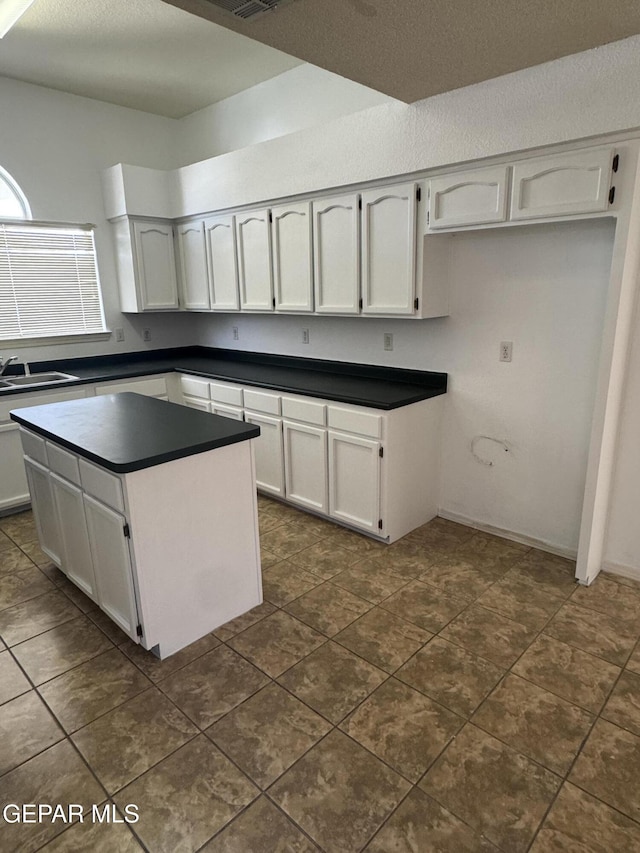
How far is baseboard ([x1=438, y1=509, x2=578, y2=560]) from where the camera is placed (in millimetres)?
2955

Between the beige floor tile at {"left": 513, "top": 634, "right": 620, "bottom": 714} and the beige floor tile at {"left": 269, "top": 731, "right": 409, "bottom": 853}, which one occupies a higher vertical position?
the beige floor tile at {"left": 513, "top": 634, "right": 620, "bottom": 714}

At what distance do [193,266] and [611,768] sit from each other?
167 inches

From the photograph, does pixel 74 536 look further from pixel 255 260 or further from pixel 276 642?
pixel 255 260

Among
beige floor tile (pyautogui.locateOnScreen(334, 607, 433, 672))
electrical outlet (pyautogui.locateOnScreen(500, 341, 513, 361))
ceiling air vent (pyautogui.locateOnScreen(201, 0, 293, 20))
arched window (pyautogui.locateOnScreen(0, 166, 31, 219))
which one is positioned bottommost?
beige floor tile (pyautogui.locateOnScreen(334, 607, 433, 672))

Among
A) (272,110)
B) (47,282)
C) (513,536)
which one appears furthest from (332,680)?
(272,110)

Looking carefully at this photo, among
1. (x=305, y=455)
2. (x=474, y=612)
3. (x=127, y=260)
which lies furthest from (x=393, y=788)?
(x=127, y=260)

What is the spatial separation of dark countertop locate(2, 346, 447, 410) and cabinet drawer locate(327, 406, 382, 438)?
0.21 feet

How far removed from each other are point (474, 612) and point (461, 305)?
170 cm

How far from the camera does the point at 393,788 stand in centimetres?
162

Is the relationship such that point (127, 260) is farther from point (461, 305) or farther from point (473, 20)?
point (473, 20)

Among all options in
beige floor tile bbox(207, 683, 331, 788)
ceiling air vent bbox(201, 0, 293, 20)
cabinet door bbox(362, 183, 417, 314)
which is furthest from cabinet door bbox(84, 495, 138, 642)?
cabinet door bbox(362, 183, 417, 314)

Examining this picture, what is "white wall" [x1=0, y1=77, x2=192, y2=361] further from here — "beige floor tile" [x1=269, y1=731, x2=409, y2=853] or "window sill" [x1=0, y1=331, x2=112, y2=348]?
"beige floor tile" [x1=269, y1=731, x2=409, y2=853]

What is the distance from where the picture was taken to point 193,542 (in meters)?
2.22

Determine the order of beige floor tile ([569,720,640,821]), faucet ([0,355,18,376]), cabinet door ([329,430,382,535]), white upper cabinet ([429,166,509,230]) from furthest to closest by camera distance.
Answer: faucet ([0,355,18,376]) < cabinet door ([329,430,382,535]) < white upper cabinet ([429,166,509,230]) < beige floor tile ([569,720,640,821])
